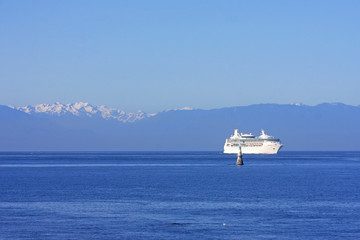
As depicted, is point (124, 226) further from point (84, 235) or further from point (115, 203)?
point (115, 203)

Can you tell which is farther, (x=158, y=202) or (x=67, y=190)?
(x=67, y=190)

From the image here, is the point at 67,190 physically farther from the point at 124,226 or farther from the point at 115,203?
the point at 124,226

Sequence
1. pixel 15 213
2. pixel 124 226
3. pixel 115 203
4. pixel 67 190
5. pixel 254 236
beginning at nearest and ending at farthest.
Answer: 1. pixel 254 236
2. pixel 124 226
3. pixel 15 213
4. pixel 115 203
5. pixel 67 190

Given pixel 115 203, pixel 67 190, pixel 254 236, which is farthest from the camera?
pixel 67 190

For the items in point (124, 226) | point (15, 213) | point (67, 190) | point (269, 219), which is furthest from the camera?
point (67, 190)

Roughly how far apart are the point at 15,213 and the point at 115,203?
10820 millimetres

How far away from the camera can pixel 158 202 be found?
6209cm

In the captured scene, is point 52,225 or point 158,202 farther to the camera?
point 158,202

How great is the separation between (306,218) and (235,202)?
515 inches

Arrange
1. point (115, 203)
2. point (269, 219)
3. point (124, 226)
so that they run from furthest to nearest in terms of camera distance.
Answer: point (115, 203) < point (269, 219) < point (124, 226)

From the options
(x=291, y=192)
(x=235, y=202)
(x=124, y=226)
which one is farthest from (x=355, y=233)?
(x=291, y=192)

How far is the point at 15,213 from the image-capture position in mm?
53250

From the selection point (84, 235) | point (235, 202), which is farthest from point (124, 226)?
point (235, 202)

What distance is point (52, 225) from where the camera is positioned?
46.4m
